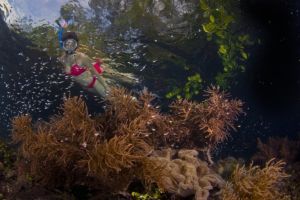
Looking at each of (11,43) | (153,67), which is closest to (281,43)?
(153,67)

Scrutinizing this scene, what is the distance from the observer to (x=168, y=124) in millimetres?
6738

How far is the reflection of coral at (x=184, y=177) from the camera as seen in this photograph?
5141 millimetres

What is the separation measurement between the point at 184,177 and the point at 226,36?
17.7ft

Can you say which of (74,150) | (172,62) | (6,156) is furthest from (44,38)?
(74,150)

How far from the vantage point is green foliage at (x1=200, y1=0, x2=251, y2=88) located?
8.83m

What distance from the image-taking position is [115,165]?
472 cm

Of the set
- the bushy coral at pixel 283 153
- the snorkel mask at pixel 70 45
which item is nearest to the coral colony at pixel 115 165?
the bushy coral at pixel 283 153

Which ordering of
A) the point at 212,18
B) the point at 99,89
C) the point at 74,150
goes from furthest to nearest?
the point at 99,89
the point at 212,18
the point at 74,150

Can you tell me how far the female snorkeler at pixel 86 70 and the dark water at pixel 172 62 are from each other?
1.29 feet

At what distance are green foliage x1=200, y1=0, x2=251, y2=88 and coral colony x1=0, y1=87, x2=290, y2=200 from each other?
3697 millimetres

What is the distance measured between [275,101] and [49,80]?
25.5 feet

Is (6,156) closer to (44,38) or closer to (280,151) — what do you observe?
(44,38)

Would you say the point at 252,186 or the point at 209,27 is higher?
the point at 209,27

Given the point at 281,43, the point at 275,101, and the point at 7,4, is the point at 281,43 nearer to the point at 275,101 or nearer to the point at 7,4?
the point at 275,101
